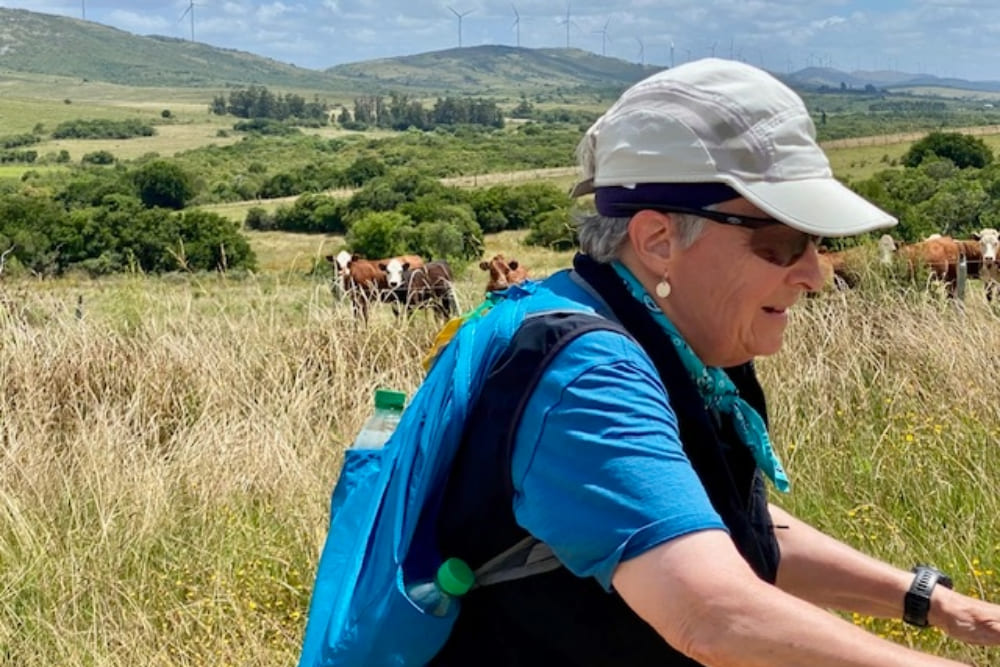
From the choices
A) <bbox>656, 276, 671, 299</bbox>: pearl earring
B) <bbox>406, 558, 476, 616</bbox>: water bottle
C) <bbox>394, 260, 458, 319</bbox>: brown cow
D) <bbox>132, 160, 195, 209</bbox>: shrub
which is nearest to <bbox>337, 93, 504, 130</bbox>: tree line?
<bbox>132, 160, 195, 209</bbox>: shrub

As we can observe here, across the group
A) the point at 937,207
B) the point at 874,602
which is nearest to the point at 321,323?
the point at 874,602

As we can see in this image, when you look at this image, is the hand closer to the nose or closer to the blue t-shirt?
the nose

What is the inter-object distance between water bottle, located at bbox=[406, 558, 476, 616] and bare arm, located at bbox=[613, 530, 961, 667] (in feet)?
1.03

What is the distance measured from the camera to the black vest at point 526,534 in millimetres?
1562

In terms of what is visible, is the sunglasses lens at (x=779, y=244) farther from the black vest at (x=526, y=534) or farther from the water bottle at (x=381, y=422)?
the water bottle at (x=381, y=422)

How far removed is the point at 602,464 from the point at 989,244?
45.5 ft

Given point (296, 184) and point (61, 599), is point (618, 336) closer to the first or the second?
point (61, 599)

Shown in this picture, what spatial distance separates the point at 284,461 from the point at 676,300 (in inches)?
111

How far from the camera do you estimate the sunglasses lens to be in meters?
1.65

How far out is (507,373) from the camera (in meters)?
1.54

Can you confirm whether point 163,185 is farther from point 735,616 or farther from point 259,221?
point 735,616

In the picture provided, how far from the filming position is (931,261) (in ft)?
36.9

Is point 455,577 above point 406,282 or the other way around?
above

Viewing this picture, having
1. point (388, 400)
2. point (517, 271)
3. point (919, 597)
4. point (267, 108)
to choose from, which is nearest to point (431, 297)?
point (517, 271)
